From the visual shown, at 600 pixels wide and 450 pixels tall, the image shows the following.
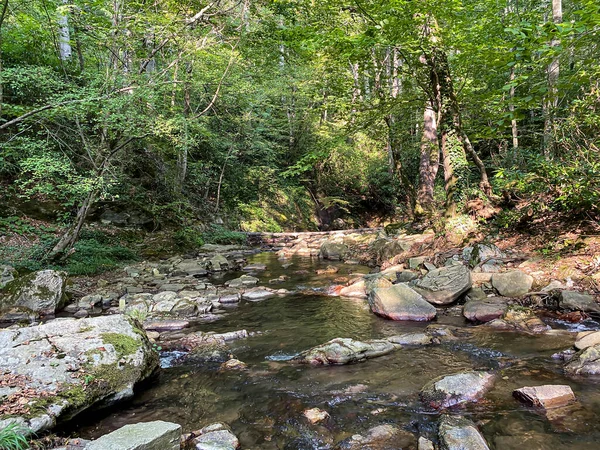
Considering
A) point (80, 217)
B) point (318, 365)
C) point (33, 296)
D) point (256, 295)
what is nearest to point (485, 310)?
point (318, 365)

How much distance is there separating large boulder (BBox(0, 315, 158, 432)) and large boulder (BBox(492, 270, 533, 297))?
19.8 feet

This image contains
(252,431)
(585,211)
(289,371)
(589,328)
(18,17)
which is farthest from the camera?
(18,17)

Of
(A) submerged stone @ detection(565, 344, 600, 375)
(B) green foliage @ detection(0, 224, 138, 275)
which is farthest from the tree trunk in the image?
(A) submerged stone @ detection(565, 344, 600, 375)

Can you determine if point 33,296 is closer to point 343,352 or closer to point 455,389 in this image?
point 343,352

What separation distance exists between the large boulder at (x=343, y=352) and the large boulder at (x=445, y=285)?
2397 millimetres

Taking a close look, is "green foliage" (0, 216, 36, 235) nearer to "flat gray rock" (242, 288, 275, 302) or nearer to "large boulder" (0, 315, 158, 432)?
"flat gray rock" (242, 288, 275, 302)

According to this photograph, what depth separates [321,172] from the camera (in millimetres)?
24438

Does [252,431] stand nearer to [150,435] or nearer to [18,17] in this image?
[150,435]

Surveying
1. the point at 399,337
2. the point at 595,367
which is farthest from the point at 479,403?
the point at 399,337

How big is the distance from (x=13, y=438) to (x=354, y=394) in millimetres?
2953

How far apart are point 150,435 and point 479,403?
118 inches

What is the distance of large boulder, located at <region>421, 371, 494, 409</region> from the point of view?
3.55 m

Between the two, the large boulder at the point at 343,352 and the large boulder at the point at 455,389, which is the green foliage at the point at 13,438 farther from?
the large boulder at the point at 455,389

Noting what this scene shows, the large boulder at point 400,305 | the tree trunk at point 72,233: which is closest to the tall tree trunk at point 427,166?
the large boulder at point 400,305
